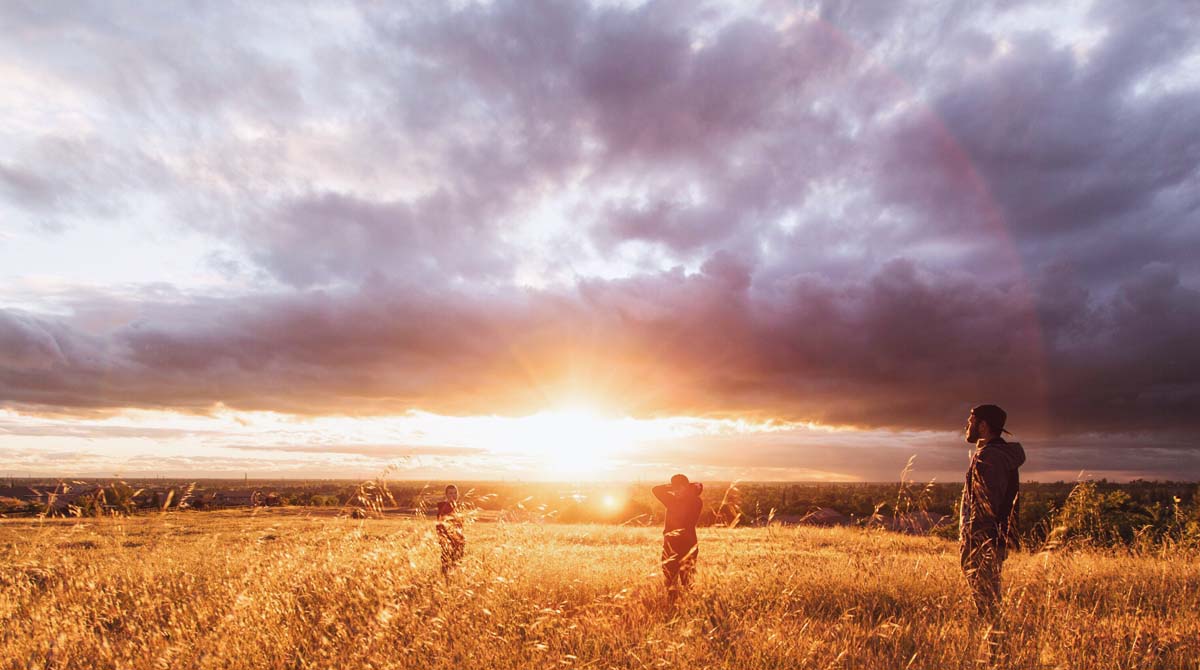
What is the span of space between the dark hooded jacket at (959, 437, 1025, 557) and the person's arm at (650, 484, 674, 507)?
10.6 ft

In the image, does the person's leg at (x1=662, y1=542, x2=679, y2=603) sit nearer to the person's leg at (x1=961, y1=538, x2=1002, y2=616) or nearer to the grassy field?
the grassy field

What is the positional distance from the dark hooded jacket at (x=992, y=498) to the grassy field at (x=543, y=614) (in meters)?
0.75

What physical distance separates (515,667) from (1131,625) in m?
5.80

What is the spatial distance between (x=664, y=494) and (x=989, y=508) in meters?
3.58

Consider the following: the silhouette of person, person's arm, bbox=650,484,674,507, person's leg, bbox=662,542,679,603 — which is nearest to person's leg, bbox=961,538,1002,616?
person's leg, bbox=662,542,679,603

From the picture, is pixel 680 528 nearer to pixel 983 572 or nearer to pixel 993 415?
pixel 983 572

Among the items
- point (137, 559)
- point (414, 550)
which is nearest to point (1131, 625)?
point (414, 550)

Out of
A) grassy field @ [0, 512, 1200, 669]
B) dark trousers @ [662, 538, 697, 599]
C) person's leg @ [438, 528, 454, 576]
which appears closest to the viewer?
grassy field @ [0, 512, 1200, 669]

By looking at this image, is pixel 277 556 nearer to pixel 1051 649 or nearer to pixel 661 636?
pixel 661 636

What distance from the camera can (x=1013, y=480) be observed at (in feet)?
24.0

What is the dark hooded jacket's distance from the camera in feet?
23.1

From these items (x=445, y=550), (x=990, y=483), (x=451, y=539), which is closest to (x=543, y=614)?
(x=445, y=550)

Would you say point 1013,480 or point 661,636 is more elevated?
point 1013,480

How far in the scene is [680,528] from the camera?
845cm
